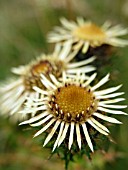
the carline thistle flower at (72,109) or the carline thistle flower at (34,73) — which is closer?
the carline thistle flower at (72,109)

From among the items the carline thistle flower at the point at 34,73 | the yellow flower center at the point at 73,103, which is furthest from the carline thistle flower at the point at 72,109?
the carline thistle flower at the point at 34,73

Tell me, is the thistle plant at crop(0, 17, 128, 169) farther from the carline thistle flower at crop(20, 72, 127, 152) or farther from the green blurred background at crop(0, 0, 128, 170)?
the green blurred background at crop(0, 0, 128, 170)

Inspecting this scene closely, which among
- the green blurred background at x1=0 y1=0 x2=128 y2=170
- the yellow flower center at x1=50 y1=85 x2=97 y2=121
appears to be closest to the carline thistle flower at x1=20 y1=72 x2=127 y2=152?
the yellow flower center at x1=50 y1=85 x2=97 y2=121

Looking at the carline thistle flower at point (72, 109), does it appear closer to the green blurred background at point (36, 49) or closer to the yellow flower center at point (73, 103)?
the yellow flower center at point (73, 103)

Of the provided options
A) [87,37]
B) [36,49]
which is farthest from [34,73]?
[36,49]

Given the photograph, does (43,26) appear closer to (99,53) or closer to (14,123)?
(14,123)

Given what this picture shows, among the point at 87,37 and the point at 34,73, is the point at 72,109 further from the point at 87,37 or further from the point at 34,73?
the point at 87,37
